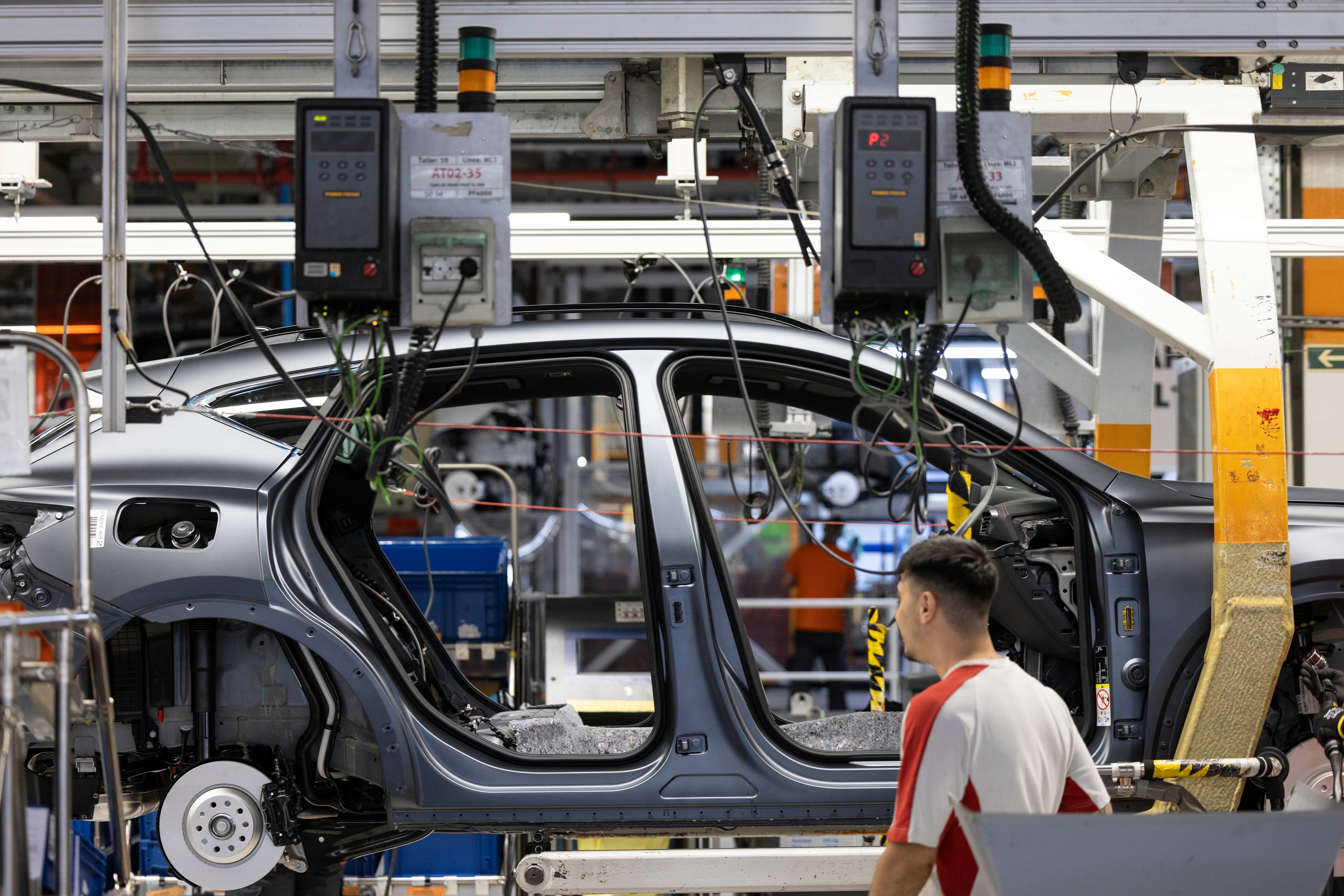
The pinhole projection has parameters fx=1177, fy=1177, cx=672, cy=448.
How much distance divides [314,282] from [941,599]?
1492 millimetres

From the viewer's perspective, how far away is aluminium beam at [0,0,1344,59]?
9.54ft

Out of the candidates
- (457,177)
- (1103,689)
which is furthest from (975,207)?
(1103,689)

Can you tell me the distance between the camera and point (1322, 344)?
21.8 ft

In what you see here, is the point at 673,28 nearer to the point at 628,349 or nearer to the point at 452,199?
the point at 452,199

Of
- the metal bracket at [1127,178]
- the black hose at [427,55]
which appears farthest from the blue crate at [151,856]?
the metal bracket at [1127,178]

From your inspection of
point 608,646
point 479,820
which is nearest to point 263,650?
point 479,820

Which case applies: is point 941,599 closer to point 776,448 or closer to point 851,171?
point 851,171

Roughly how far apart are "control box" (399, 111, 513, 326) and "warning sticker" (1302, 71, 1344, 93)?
2.34 m

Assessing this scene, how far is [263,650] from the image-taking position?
3406 mm

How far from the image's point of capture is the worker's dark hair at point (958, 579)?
7.51 ft

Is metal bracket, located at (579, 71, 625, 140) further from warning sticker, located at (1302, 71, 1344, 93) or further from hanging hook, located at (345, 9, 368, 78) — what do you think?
warning sticker, located at (1302, 71, 1344, 93)

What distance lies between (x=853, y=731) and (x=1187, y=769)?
3.21 feet

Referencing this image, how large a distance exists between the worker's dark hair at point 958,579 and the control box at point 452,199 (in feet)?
3.52

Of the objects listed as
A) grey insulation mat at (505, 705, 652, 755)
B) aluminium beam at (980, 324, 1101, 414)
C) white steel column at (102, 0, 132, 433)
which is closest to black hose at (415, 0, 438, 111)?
white steel column at (102, 0, 132, 433)
